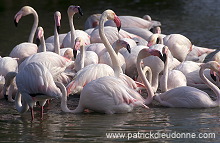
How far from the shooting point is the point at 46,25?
1439cm

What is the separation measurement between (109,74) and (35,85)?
1.51 m

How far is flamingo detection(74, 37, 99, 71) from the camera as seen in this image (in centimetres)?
825

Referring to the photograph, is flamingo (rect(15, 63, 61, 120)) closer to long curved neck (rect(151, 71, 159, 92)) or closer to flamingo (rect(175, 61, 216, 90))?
long curved neck (rect(151, 71, 159, 92))

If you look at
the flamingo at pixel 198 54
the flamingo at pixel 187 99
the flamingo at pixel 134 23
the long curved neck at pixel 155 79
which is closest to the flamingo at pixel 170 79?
the long curved neck at pixel 155 79

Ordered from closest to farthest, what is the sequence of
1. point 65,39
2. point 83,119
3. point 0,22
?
point 83,119
point 65,39
point 0,22

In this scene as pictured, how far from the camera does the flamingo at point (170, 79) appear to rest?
8.11m

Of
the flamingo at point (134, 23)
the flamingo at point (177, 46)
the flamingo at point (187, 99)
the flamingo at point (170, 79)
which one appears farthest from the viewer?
the flamingo at point (134, 23)

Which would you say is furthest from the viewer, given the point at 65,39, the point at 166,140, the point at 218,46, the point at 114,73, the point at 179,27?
the point at 179,27

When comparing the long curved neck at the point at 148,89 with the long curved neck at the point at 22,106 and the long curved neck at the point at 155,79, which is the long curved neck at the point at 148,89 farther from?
the long curved neck at the point at 22,106

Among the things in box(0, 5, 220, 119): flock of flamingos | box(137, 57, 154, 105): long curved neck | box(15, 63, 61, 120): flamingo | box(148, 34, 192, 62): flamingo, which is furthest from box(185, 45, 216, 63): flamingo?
box(15, 63, 61, 120): flamingo

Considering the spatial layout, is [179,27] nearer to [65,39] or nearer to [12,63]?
[65,39]

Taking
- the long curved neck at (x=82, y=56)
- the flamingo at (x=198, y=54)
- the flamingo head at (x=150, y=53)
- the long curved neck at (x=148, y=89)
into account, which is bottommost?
the flamingo at (x=198, y=54)

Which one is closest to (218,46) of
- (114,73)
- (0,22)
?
(114,73)

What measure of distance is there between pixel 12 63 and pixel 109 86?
2052mm
